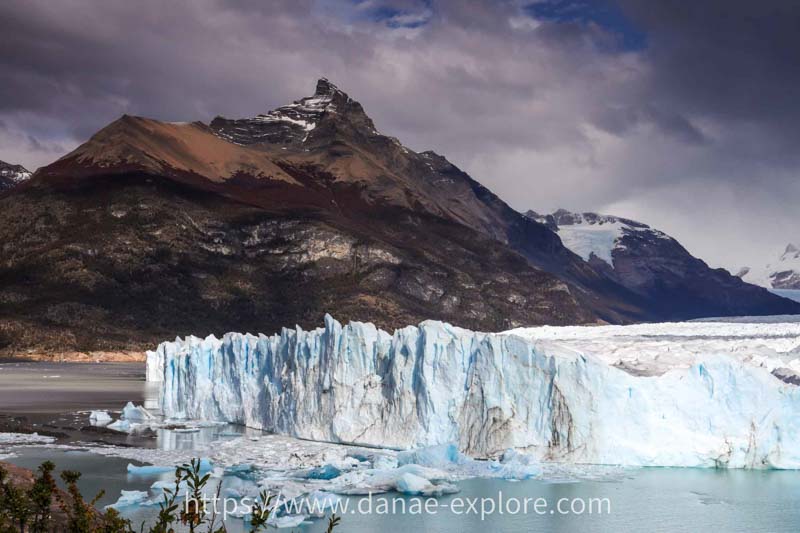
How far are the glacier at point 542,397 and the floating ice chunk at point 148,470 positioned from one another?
21.8 feet

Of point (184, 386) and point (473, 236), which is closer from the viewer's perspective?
point (184, 386)

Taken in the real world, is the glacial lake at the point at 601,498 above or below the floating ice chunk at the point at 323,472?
below

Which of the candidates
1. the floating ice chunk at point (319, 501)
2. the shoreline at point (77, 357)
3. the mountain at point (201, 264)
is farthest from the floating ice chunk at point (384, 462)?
the mountain at point (201, 264)

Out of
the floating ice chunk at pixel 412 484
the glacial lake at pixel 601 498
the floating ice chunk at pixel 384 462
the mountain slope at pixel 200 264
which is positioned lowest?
the glacial lake at pixel 601 498

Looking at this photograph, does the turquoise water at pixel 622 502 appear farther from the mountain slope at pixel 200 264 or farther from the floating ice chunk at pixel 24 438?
the mountain slope at pixel 200 264

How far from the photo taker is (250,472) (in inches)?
964

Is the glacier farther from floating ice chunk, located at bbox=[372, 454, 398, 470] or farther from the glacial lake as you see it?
floating ice chunk, located at bbox=[372, 454, 398, 470]

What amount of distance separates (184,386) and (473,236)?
471 ft

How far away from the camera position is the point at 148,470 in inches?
991

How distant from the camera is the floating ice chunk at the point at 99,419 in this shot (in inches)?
1497

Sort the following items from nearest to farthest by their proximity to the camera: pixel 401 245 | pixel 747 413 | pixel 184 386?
1. pixel 747 413
2. pixel 184 386
3. pixel 401 245

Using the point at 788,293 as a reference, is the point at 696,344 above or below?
below

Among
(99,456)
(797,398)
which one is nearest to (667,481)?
(797,398)

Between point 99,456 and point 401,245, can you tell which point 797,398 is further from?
point 401,245
